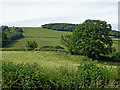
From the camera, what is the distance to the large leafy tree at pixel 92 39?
23.8 meters

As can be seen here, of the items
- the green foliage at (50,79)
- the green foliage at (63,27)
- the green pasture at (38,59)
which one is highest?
the green foliage at (63,27)

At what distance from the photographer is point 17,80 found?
22.3 feet

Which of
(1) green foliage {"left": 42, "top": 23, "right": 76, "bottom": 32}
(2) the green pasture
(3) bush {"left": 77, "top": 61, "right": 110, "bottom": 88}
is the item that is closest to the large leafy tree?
(2) the green pasture

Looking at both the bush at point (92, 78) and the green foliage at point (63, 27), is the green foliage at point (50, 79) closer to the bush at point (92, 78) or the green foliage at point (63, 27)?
the bush at point (92, 78)

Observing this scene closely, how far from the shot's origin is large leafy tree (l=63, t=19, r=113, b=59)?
939 inches

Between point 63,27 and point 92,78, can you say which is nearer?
point 92,78

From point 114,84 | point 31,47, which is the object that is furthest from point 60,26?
point 114,84

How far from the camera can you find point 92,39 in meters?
23.8

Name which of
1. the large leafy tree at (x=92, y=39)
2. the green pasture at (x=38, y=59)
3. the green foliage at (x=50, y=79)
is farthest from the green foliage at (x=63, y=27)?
the green foliage at (x=50, y=79)

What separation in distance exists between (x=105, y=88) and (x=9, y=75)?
3988mm

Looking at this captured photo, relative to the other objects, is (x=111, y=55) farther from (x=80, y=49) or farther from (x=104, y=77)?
(x=104, y=77)

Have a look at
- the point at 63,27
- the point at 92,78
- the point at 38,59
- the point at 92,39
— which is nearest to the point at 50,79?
the point at 92,78

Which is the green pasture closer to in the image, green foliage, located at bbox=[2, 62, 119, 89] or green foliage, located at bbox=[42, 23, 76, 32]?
green foliage, located at bbox=[2, 62, 119, 89]

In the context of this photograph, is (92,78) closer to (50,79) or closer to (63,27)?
(50,79)
